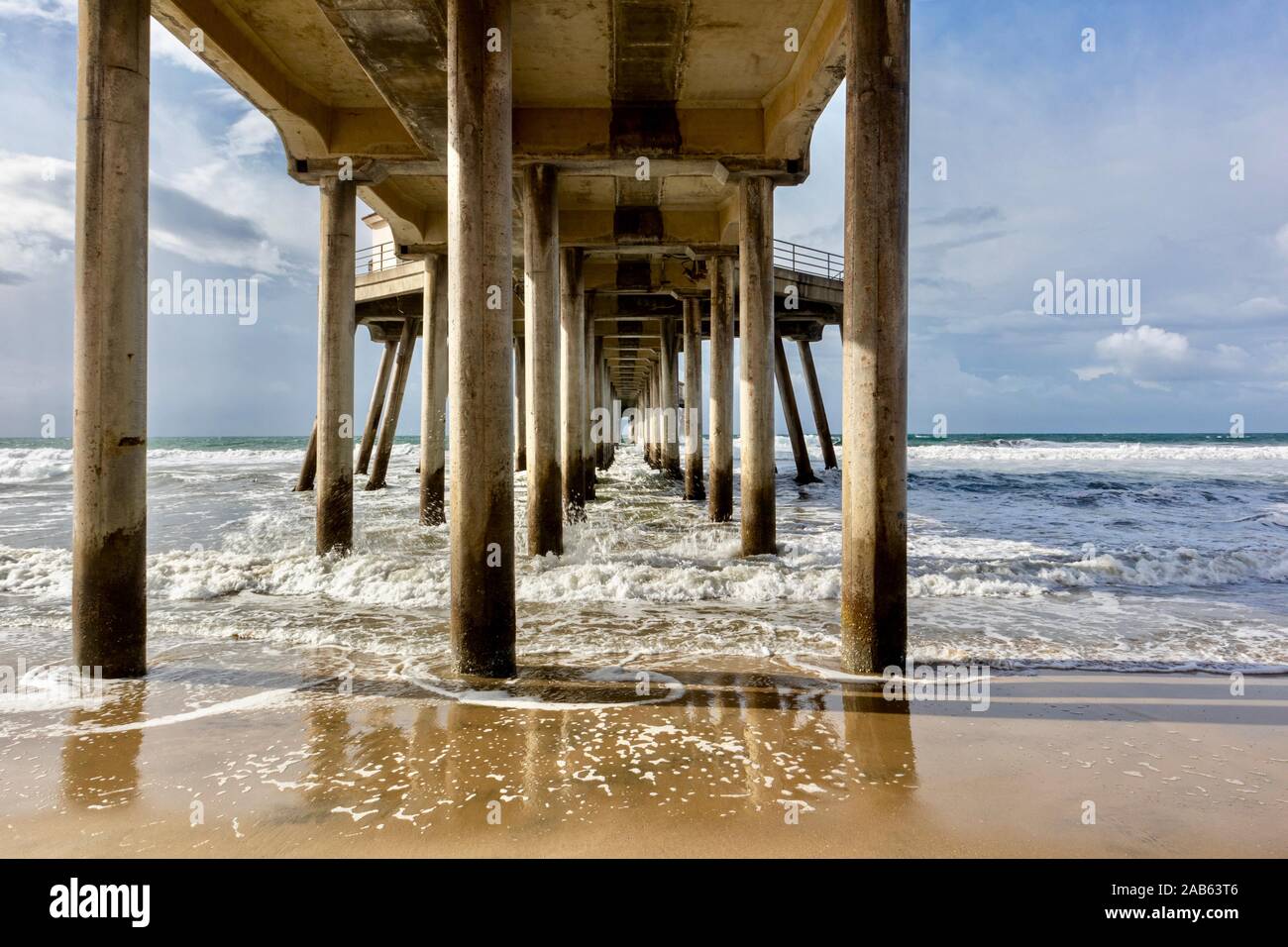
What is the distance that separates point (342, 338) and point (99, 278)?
4492 millimetres

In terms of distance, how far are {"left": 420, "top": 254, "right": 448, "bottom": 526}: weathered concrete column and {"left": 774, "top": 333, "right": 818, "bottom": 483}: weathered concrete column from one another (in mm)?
8396

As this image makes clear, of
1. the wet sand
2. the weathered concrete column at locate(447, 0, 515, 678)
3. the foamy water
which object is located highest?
the weathered concrete column at locate(447, 0, 515, 678)

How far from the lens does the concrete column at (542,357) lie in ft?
30.2

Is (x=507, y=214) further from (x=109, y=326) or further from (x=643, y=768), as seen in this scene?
(x=643, y=768)

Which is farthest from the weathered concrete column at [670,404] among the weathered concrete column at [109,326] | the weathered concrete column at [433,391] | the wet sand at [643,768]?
the wet sand at [643,768]

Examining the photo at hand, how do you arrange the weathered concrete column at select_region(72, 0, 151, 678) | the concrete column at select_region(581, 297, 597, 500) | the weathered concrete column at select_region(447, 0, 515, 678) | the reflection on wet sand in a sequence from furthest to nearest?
1. the concrete column at select_region(581, 297, 597, 500)
2. the weathered concrete column at select_region(447, 0, 515, 678)
3. the weathered concrete column at select_region(72, 0, 151, 678)
4. the reflection on wet sand

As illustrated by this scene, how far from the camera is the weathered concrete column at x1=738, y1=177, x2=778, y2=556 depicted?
9.31m

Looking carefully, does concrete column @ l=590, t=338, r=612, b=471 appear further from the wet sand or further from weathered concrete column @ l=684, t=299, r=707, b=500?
the wet sand

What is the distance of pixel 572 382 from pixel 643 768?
946 cm

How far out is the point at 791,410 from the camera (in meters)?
20.5

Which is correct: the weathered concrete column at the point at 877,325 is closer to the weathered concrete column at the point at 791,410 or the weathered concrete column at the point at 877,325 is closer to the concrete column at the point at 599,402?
the weathered concrete column at the point at 791,410

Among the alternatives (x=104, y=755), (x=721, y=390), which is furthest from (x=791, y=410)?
(x=104, y=755)

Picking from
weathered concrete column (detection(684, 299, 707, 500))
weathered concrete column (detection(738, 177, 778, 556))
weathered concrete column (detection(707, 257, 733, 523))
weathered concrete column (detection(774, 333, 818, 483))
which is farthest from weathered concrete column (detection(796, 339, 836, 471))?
weathered concrete column (detection(738, 177, 778, 556))
